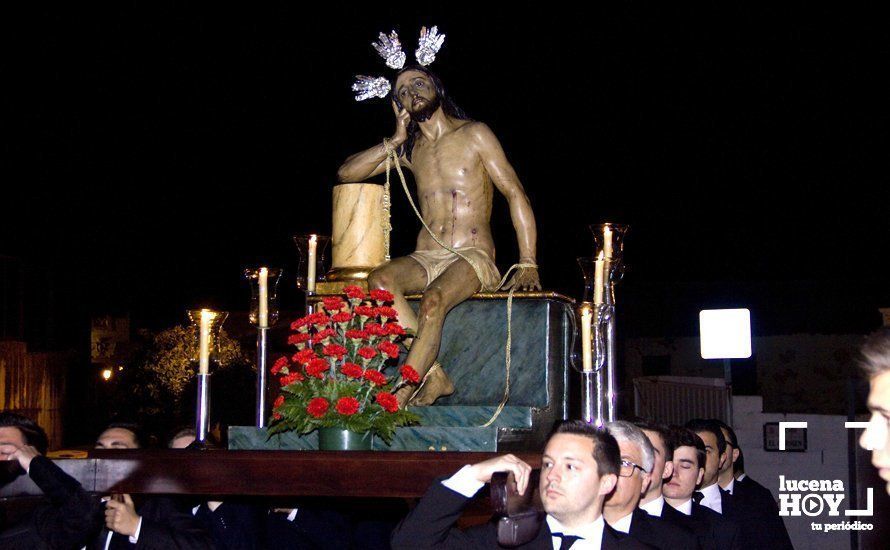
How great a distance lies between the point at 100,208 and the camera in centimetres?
1338

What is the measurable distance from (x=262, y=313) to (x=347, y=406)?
135 centimetres

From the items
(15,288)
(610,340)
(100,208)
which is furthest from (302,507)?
(15,288)

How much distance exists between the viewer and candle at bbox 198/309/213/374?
5.81 m

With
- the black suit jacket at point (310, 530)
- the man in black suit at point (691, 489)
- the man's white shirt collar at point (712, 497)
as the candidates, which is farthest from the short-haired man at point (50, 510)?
the man's white shirt collar at point (712, 497)

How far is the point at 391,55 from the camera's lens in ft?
20.9

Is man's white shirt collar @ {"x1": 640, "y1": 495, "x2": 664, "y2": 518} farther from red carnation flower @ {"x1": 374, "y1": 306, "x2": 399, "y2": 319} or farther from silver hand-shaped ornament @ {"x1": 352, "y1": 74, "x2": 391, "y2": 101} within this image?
silver hand-shaped ornament @ {"x1": 352, "y1": 74, "x2": 391, "y2": 101}

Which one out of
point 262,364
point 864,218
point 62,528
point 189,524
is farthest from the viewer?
point 864,218

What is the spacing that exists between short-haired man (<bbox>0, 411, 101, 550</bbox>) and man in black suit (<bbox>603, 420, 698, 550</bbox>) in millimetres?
1919

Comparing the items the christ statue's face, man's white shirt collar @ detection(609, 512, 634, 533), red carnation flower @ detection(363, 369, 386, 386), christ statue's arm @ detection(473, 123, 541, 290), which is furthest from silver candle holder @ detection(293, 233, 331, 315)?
man's white shirt collar @ detection(609, 512, 634, 533)

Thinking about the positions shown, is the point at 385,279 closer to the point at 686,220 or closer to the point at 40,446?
the point at 40,446

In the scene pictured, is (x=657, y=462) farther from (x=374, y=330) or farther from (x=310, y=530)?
(x=310, y=530)

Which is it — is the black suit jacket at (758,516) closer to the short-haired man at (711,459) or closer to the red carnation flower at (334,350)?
the short-haired man at (711,459)

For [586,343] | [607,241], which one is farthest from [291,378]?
[607,241]

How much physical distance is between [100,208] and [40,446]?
30.3 feet
